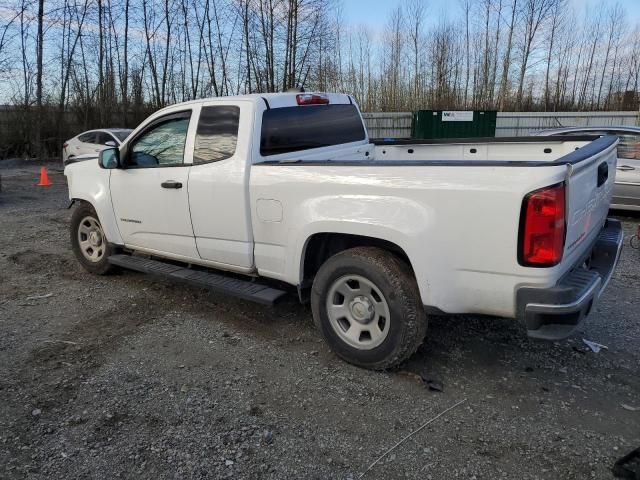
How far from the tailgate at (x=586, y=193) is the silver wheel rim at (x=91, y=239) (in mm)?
4660

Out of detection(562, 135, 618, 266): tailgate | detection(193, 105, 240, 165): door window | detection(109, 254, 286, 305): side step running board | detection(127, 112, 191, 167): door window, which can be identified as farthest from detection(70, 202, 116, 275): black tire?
detection(562, 135, 618, 266): tailgate

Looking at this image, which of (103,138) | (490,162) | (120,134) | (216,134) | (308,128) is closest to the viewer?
(490,162)

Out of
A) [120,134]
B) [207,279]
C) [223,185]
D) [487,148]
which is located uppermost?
[487,148]

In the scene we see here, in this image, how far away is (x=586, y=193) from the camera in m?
3.21

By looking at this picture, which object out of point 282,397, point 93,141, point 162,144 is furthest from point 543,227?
point 93,141

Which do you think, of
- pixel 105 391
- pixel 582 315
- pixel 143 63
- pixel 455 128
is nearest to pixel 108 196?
pixel 105 391

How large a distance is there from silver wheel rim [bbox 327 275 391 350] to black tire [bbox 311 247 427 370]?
0.02m

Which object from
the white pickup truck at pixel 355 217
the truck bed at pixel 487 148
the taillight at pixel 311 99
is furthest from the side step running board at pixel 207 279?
the truck bed at pixel 487 148

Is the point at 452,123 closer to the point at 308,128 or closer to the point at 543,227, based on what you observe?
the point at 308,128

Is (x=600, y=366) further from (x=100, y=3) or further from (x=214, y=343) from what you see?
(x=100, y=3)

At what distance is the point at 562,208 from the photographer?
2.81 m

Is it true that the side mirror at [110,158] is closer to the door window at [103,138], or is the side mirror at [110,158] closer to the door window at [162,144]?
the door window at [162,144]

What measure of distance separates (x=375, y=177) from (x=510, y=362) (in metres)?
1.75

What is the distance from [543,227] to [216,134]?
8.98 ft
